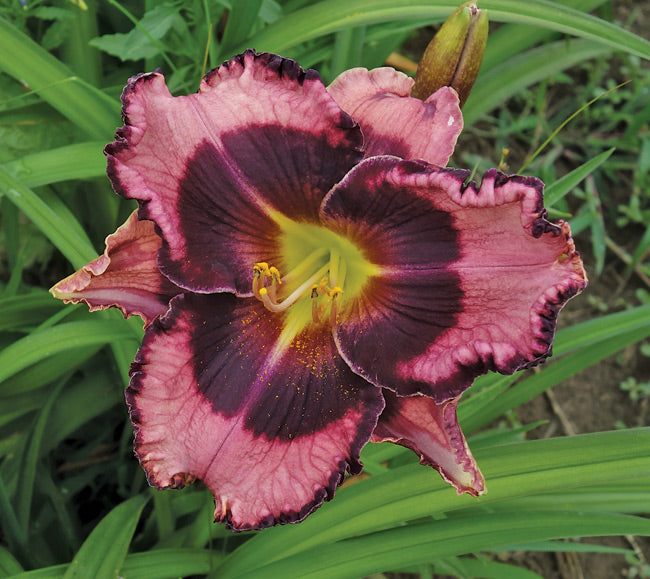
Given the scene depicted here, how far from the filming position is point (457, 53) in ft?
3.14

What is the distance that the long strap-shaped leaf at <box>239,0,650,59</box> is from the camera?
3.67 feet

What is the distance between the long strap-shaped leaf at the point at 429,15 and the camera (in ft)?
3.67

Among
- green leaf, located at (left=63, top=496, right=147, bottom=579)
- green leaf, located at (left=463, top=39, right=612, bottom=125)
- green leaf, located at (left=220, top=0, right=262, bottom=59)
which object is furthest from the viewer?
green leaf, located at (left=463, top=39, right=612, bottom=125)

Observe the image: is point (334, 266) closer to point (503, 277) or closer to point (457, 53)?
point (503, 277)

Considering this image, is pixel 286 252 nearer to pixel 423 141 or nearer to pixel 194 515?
pixel 423 141

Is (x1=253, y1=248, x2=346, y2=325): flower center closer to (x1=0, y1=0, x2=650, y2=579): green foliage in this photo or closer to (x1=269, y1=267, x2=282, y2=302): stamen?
(x1=269, y1=267, x2=282, y2=302): stamen

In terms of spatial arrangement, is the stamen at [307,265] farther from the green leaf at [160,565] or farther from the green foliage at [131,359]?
the green leaf at [160,565]

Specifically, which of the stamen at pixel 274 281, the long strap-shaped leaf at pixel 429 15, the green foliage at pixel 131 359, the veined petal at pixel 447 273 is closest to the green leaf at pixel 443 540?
the green foliage at pixel 131 359

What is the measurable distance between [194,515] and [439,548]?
657mm

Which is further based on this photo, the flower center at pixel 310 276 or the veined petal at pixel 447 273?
the flower center at pixel 310 276

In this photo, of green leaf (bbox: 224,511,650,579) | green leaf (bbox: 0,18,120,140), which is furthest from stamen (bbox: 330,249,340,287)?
green leaf (bbox: 0,18,120,140)

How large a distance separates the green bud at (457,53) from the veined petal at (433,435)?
455 millimetres

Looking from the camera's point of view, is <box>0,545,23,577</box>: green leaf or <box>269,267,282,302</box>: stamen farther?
<box>0,545,23,577</box>: green leaf

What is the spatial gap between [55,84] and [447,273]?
2.47 feet
